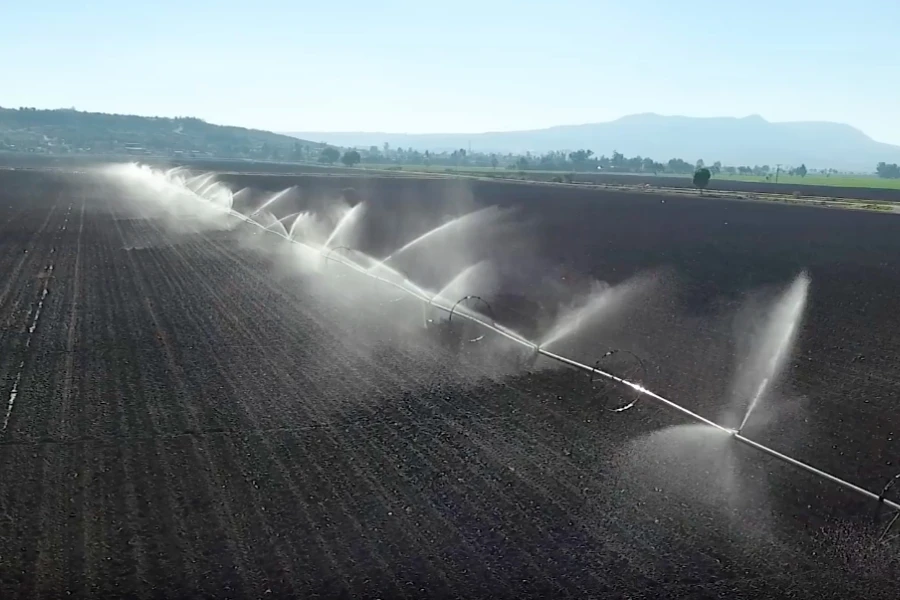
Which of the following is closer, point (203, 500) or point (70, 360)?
point (203, 500)

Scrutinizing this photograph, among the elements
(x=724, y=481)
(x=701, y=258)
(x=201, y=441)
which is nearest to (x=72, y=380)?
(x=201, y=441)

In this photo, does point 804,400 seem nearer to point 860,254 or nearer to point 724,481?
point 724,481

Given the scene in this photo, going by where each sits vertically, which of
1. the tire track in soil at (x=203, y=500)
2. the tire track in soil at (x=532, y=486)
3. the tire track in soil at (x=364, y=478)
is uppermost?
the tire track in soil at (x=532, y=486)

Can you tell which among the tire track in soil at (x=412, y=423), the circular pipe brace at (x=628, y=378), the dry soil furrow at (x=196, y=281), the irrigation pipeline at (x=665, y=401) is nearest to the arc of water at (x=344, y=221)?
the dry soil furrow at (x=196, y=281)

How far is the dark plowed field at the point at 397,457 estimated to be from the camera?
25.3 ft

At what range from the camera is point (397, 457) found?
10.3 m

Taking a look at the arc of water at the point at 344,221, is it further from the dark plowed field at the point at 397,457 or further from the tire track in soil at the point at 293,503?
the tire track in soil at the point at 293,503

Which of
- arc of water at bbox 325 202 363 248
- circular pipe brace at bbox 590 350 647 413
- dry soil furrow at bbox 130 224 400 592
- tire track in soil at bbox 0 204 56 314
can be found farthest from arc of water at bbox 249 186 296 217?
circular pipe brace at bbox 590 350 647 413

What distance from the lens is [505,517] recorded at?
872 centimetres

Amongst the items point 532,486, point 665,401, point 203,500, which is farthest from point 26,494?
point 665,401

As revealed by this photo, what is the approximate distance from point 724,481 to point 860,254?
24386 millimetres

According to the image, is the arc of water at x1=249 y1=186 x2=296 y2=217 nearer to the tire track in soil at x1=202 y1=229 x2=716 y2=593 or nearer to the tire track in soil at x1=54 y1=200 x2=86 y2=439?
the tire track in soil at x1=54 y1=200 x2=86 y2=439

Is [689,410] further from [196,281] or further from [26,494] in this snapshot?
[196,281]

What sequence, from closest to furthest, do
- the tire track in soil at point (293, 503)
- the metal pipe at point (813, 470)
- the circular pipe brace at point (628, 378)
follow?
the tire track in soil at point (293, 503), the metal pipe at point (813, 470), the circular pipe brace at point (628, 378)
